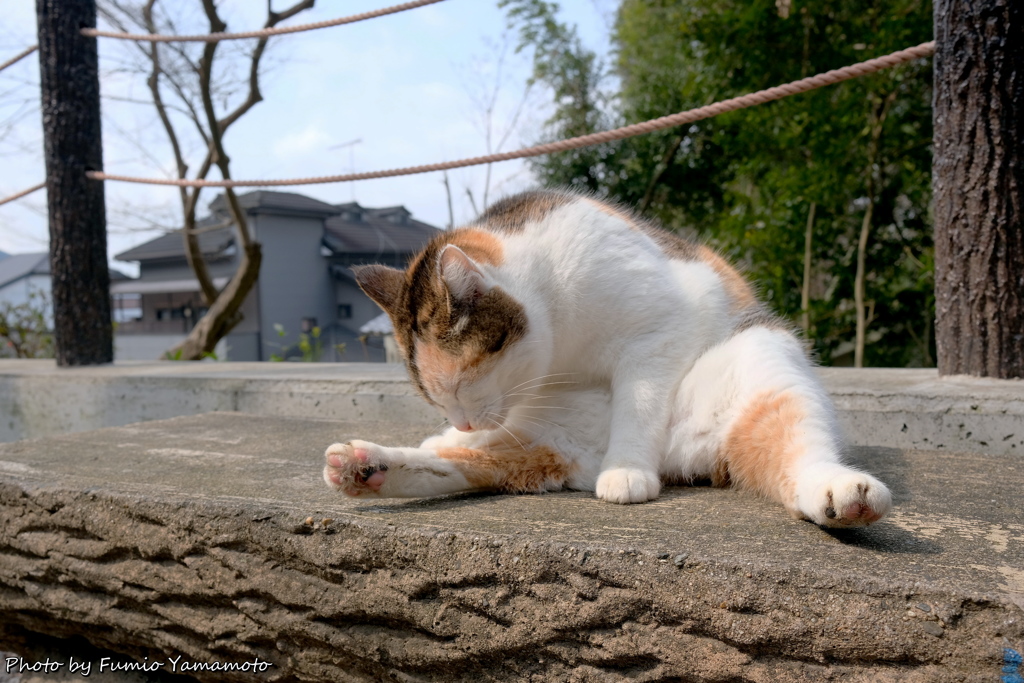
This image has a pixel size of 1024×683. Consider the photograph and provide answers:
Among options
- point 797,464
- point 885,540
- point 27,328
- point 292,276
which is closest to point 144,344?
point 292,276

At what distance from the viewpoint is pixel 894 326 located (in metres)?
4.82

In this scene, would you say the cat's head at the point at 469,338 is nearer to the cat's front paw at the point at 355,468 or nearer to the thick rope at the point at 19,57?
the cat's front paw at the point at 355,468

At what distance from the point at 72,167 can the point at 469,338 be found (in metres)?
2.94

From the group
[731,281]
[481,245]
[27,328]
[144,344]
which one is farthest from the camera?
[144,344]

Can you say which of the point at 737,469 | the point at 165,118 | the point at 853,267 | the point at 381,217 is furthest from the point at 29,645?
the point at 381,217

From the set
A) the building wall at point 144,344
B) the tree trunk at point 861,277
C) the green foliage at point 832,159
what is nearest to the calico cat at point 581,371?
the green foliage at point 832,159

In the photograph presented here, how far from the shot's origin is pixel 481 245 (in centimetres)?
145

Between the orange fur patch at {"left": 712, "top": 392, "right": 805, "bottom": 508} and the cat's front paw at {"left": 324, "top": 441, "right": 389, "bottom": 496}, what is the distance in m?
0.65

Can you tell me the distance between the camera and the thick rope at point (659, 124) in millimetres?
1758

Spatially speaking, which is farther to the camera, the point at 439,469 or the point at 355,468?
the point at 439,469

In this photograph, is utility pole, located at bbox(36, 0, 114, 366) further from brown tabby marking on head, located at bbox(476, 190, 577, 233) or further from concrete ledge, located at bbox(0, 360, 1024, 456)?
brown tabby marking on head, located at bbox(476, 190, 577, 233)

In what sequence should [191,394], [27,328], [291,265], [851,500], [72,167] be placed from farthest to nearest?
[291,265]
[27,328]
[72,167]
[191,394]
[851,500]

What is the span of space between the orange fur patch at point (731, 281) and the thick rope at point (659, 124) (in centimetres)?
46

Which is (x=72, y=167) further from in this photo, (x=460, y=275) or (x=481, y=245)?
(x=460, y=275)
